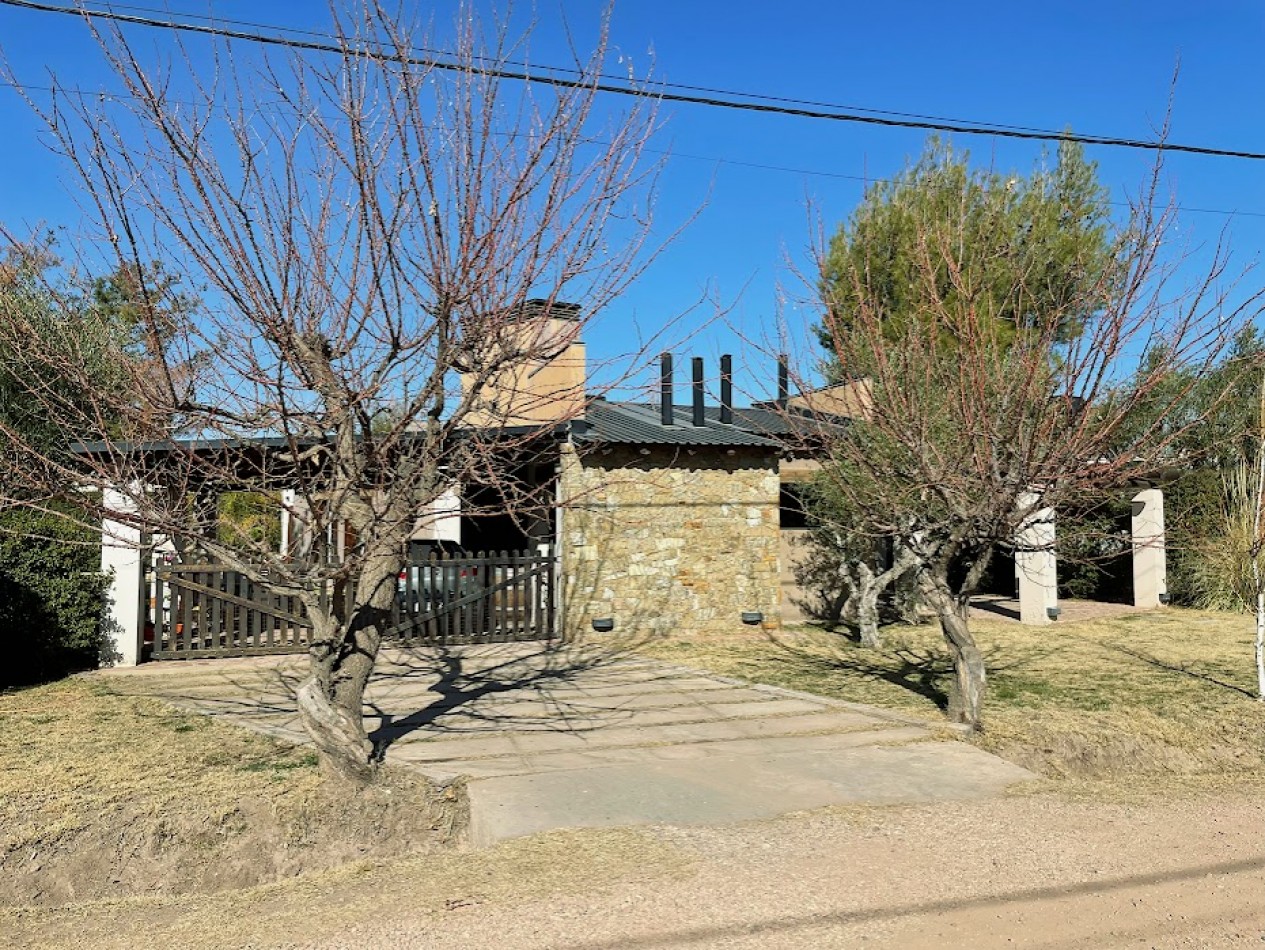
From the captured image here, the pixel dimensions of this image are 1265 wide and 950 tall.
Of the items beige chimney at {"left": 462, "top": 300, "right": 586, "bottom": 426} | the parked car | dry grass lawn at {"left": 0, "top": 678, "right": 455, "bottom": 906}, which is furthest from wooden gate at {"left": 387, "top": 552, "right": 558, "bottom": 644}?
beige chimney at {"left": 462, "top": 300, "right": 586, "bottom": 426}

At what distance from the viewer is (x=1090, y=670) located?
395 inches

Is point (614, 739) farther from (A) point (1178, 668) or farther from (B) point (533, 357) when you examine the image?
(A) point (1178, 668)

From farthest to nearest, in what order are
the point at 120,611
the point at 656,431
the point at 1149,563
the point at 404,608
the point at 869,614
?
the point at 1149,563
the point at 656,431
the point at 869,614
the point at 404,608
the point at 120,611

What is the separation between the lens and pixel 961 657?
7258 mm

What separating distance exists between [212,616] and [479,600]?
3040 mm

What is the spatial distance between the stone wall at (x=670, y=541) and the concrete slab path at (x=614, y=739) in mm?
2352

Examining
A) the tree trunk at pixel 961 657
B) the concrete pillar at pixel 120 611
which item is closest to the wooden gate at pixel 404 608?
the concrete pillar at pixel 120 611

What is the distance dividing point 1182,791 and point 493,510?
4387mm

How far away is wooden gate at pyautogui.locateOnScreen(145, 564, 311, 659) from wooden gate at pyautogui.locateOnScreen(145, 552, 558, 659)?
11mm

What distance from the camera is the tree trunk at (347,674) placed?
5102 millimetres

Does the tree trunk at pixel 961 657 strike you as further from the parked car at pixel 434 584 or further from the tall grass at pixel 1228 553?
the tall grass at pixel 1228 553

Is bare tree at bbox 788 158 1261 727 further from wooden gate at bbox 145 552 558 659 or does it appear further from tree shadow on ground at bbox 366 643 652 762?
wooden gate at bbox 145 552 558 659

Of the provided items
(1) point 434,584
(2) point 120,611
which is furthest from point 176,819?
(1) point 434,584

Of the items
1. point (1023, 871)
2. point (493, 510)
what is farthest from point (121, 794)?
point (1023, 871)
